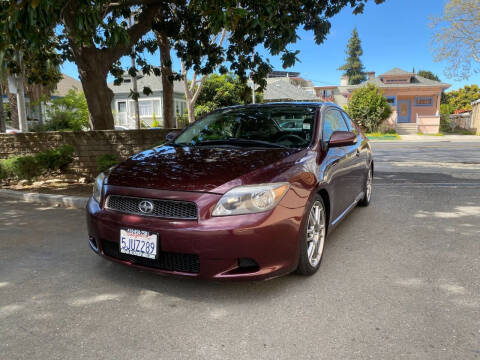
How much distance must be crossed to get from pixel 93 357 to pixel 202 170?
147 cm

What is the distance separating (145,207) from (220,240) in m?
0.65

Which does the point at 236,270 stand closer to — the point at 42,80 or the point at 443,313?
the point at 443,313

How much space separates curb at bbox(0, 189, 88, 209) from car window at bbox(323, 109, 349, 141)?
387 centimetres

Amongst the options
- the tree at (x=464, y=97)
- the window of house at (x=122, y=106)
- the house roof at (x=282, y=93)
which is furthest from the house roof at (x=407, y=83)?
the tree at (x=464, y=97)

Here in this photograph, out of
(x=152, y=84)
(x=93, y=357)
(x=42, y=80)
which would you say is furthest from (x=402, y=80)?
(x=93, y=357)

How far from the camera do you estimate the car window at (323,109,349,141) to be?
390 centimetres

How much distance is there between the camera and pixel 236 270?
8.76ft

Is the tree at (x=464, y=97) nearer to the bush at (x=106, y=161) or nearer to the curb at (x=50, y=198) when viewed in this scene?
the bush at (x=106, y=161)

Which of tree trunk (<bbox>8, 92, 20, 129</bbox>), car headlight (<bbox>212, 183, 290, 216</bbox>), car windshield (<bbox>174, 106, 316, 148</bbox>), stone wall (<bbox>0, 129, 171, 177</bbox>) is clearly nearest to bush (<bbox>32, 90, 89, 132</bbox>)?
tree trunk (<bbox>8, 92, 20, 129</bbox>)

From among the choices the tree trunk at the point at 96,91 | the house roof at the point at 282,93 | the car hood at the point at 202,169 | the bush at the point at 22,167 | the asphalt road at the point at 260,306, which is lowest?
the asphalt road at the point at 260,306

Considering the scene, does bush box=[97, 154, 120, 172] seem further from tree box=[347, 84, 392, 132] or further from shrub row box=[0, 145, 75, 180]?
tree box=[347, 84, 392, 132]

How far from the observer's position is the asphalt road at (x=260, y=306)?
223 cm

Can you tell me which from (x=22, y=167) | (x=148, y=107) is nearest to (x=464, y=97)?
(x=148, y=107)

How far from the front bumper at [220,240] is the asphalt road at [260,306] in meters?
0.28
